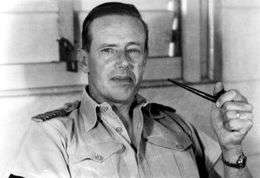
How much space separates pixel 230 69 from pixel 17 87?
906 mm

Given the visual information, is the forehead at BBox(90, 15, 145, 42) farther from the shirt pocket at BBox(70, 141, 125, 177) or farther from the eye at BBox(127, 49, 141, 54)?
the shirt pocket at BBox(70, 141, 125, 177)

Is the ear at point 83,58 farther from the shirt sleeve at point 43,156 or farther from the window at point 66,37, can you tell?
the shirt sleeve at point 43,156

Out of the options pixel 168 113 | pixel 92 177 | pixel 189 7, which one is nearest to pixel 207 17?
pixel 189 7

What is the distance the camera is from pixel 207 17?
5.85ft

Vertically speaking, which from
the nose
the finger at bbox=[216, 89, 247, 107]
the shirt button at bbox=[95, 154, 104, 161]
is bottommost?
the shirt button at bbox=[95, 154, 104, 161]

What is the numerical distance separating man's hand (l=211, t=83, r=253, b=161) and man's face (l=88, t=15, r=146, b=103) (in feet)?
0.99

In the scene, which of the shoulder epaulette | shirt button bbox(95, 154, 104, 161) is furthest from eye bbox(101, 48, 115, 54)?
shirt button bbox(95, 154, 104, 161)

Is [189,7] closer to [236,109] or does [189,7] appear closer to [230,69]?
[230,69]

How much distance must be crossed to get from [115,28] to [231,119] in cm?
51

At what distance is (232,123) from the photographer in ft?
3.76

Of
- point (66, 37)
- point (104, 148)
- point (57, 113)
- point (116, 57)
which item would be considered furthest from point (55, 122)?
point (66, 37)

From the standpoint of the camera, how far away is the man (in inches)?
48.0

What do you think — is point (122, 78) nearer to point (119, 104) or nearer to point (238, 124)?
point (119, 104)

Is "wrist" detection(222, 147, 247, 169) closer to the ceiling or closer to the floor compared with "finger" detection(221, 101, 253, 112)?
closer to the floor
